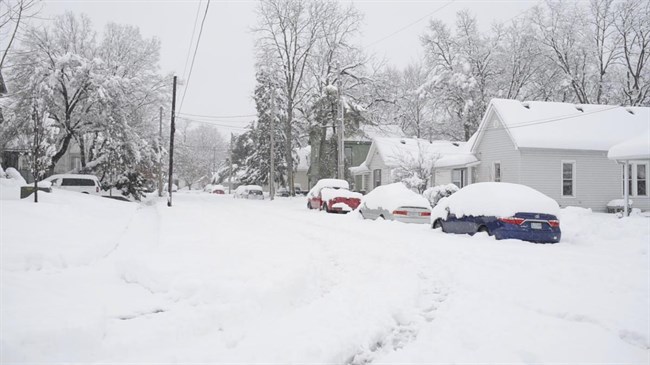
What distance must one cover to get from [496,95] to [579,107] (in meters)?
16.1

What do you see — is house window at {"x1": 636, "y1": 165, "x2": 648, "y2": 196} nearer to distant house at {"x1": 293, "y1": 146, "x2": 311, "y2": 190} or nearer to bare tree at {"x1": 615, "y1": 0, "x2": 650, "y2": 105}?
bare tree at {"x1": 615, "y1": 0, "x2": 650, "y2": 105}

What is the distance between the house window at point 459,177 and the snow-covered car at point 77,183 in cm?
2271

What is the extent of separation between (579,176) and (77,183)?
93.3 feet

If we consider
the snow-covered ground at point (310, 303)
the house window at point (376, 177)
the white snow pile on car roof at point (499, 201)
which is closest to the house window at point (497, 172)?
the house window at point (376, 177)

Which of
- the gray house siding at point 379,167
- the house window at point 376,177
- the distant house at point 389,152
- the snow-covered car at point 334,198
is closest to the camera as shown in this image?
the snow-covered car at point 334,198

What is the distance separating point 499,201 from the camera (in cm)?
1270

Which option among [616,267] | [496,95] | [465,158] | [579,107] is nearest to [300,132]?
[496,95]

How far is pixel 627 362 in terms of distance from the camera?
177 inches

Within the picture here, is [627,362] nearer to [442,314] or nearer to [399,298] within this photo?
[442,314]

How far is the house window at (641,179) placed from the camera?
24297 mm

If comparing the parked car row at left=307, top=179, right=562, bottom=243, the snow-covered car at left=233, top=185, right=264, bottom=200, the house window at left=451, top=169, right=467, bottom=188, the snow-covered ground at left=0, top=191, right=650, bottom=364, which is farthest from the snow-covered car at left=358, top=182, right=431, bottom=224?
the snow-covered car at left=233, top=185, right=264, bottom=200

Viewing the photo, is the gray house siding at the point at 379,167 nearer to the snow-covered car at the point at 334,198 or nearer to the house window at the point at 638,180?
the snow-covered car at the point at 334,198

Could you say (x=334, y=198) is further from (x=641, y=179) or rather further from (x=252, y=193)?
(x=252, y=193)

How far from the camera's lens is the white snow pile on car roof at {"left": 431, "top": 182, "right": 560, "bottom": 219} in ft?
40.7
